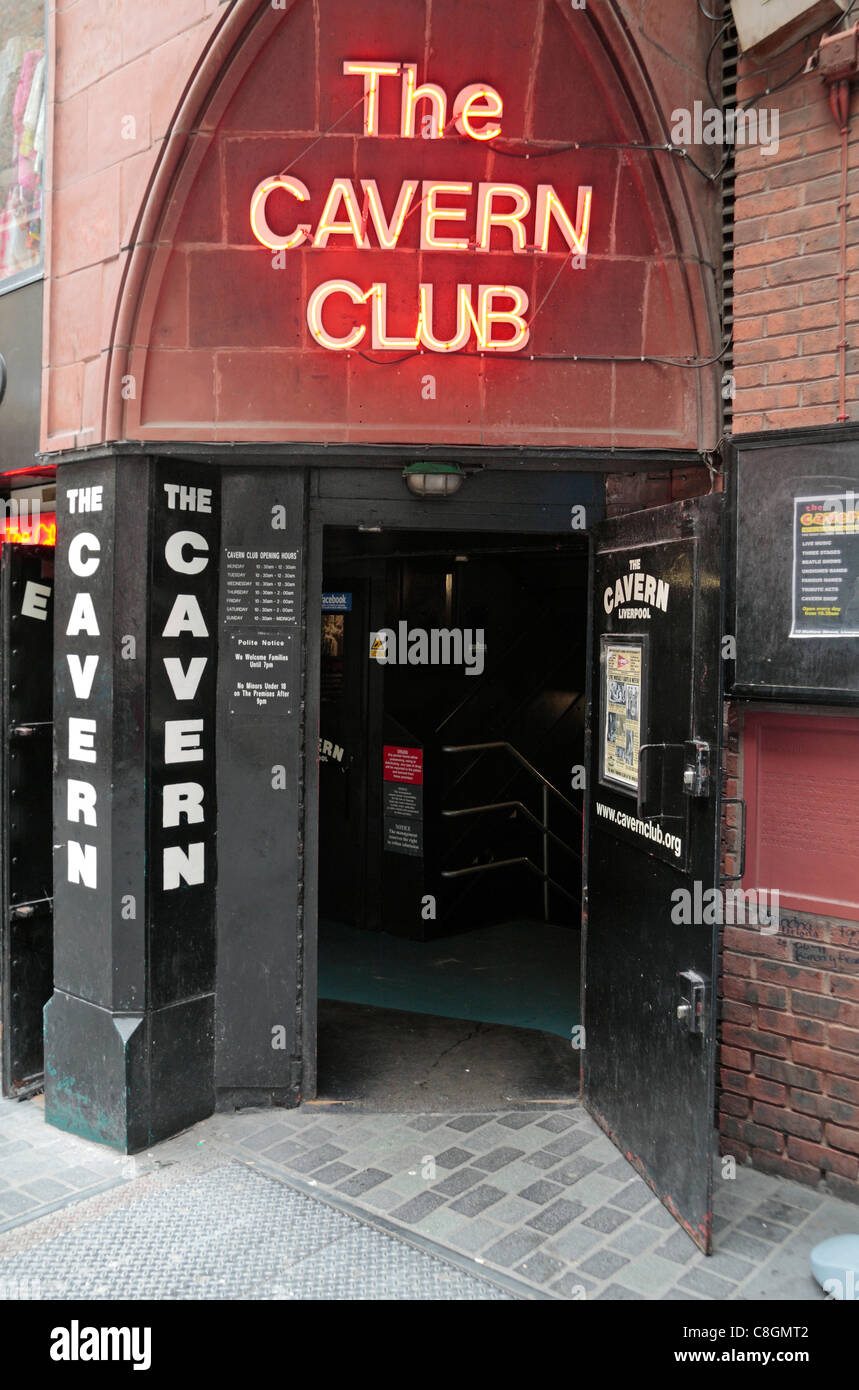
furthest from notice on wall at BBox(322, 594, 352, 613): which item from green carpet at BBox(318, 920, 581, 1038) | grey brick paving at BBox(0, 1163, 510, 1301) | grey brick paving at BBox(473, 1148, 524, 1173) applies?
grey brick paving at BBox(0, 1163, 510, 1301)

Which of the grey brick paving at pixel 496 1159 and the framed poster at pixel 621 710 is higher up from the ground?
the framed poster at pixel 621 710

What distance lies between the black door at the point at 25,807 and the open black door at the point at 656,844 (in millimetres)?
2944

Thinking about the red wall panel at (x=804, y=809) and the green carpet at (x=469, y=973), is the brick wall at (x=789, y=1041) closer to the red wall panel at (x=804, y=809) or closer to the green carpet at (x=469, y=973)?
the red wall panel at (x=804, y=809)

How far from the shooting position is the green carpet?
681 centimetres

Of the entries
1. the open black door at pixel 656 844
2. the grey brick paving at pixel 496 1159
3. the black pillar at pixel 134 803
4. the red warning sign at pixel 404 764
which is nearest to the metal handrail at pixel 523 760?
the red warning sign at pixel 404 764

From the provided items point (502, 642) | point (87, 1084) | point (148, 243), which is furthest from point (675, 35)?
point (87, 1084)

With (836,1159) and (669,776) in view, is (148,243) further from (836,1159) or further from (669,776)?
(836,1159)

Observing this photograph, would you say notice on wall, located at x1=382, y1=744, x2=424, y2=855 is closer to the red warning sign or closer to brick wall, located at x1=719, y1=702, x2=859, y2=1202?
the red warning sign

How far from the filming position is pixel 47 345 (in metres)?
5.32

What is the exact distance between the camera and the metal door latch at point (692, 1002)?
13.1ft

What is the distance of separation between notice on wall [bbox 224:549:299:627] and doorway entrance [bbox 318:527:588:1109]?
2621 mm

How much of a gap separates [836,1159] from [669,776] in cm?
189

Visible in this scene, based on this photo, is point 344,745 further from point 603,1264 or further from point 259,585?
point 603,1264

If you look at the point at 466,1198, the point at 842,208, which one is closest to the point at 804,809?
the point at 466,1198
